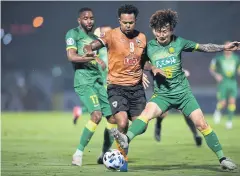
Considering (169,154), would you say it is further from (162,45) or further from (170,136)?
(170,136)

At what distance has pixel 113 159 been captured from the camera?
9031 mm

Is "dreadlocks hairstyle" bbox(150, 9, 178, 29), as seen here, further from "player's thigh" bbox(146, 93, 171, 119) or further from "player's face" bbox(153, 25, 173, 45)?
"player's thigh" bbox(146, 93, 171, 119)

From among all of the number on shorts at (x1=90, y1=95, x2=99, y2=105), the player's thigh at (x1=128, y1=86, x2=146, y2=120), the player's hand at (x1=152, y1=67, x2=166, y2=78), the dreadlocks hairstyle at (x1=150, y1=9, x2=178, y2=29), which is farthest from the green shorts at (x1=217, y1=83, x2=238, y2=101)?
the player's hand at (x1=152, y1=67, x2=166, y2=78)

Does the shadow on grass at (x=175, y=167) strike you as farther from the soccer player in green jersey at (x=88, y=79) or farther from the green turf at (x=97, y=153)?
the soccer player in green jersey at (x=88, y=79)

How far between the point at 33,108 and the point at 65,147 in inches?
660

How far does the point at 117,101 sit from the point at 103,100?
42.9 inches

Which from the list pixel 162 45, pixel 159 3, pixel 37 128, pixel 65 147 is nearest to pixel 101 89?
pixel 162 45

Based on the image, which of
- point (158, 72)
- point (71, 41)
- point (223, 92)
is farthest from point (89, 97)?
point (223, 92)

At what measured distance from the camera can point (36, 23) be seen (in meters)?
32.0

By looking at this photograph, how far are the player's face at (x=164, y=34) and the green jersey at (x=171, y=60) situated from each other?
62 millimetres

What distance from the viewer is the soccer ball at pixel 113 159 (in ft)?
29.6

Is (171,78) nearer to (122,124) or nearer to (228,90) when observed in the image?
(122,124)

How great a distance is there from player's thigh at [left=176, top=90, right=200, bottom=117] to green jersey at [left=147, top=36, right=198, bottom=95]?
9cm

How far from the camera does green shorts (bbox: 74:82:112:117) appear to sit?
34.3 feet
